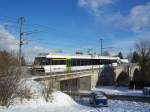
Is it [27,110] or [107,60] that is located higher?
[107,60]

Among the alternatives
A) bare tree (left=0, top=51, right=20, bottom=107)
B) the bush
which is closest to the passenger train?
bare tree (left=0, top=51, right=20, bottom=107)

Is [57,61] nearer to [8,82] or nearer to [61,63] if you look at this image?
[61,63]

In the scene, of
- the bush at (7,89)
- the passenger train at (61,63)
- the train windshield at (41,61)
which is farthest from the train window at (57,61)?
the bush at (7,89)

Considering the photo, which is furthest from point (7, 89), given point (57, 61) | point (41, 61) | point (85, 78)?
point (85, 78)

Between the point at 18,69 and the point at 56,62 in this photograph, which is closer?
the point at 18,69

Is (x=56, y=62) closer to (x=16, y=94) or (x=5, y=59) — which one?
(x=5, y=59)

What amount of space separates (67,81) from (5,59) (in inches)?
895

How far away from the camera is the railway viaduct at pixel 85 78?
44.8 metres

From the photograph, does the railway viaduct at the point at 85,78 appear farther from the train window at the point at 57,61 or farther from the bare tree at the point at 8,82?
the bare tree at the point at 8,82

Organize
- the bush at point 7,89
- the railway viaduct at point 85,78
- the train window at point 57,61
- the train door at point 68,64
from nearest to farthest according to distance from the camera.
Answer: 1. the bush at point 7,89
2. the railway viaduct at point 85,78
3. the train window at point 57,61
4. the train door at point 68,64

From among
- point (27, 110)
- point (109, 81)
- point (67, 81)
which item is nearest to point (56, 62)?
point (67, 81)

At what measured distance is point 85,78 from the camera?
67.9m

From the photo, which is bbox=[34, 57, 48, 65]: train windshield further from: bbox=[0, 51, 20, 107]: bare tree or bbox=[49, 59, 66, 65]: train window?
bbox=[0, 51, 20, 107]: bare tree

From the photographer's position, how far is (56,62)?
52719 mm
